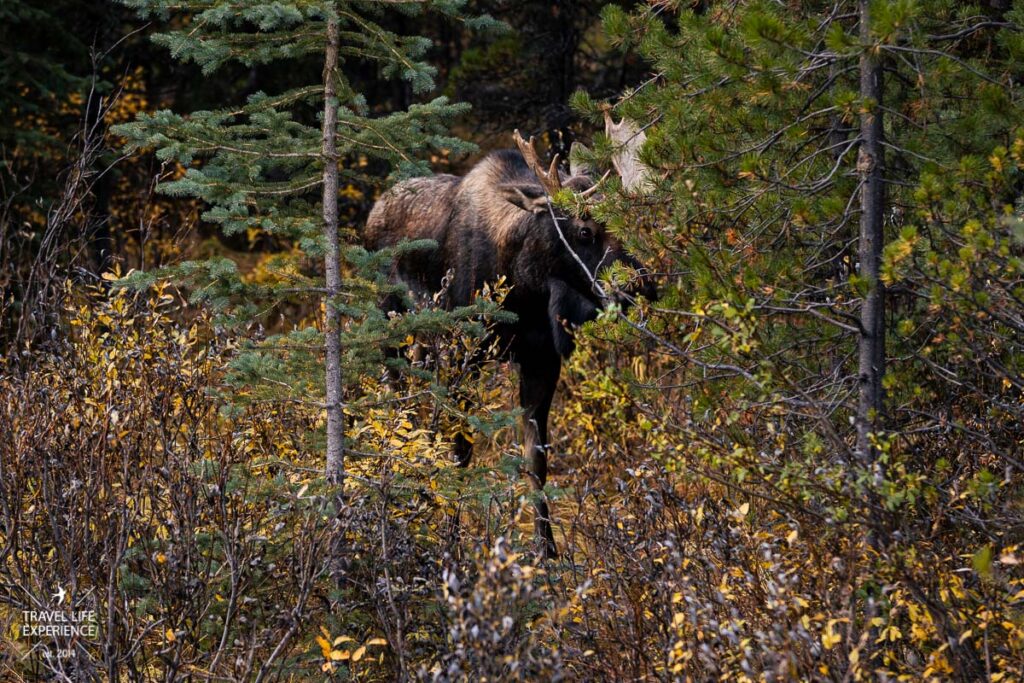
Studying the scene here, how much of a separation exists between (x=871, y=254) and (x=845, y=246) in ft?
1.31

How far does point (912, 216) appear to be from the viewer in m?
5.37

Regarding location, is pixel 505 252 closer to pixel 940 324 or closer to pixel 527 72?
pixel 940 324

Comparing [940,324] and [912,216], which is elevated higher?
[912,216]

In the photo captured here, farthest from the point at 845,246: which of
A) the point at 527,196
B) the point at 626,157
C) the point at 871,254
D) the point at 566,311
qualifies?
the point at 527,196

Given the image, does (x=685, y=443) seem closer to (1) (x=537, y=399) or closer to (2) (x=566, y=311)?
(2) (x=566, y=311)

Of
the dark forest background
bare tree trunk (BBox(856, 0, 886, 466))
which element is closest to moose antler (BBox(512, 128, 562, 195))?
the dark forest background

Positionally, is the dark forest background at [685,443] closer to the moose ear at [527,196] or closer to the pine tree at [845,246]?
the pine tree at [845,246]

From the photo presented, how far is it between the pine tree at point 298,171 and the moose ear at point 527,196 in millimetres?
2306

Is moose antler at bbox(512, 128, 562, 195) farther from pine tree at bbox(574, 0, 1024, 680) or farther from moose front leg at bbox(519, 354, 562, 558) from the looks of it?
pine tree at bbox(574, 0, 1024, 680)

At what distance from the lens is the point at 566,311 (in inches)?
302

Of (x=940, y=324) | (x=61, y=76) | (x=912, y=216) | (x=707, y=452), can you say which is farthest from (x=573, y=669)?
(x=61, y=76)

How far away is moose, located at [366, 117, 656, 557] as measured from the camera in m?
7.62

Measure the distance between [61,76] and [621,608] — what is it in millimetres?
8452

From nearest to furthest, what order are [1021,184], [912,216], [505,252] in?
[912,216], [1021,184], [505,252]
